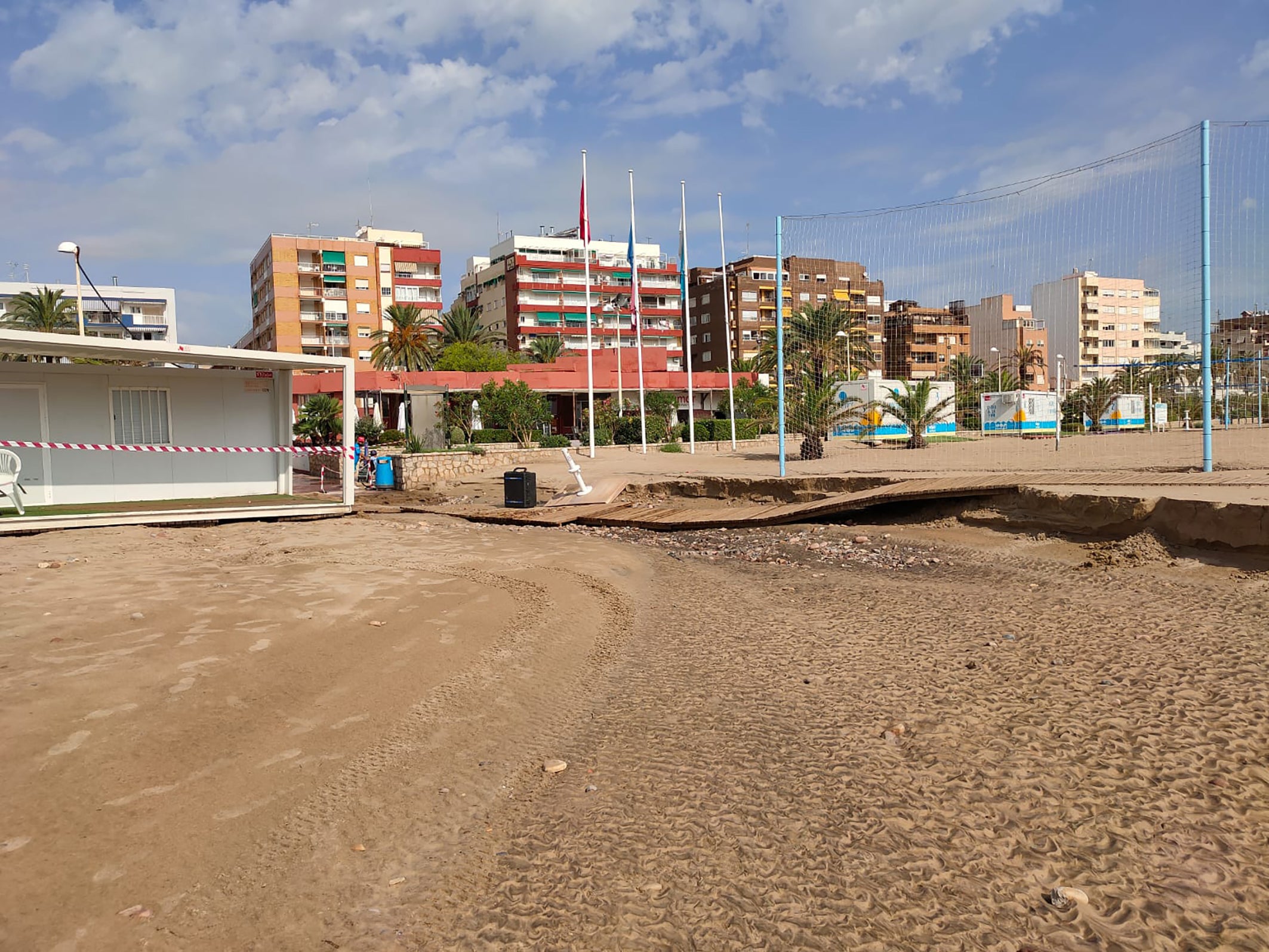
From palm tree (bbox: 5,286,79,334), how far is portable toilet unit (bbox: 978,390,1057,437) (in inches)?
1911

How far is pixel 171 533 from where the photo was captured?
13164 millimetres

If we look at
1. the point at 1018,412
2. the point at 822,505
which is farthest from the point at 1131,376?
the point at 822,505

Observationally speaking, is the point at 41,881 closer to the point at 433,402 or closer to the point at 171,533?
the point at 171,533

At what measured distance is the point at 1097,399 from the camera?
34.9 metres

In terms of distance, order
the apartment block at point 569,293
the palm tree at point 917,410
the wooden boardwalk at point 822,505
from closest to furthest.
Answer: the wooden boardwalk at point 822,505, the palm tree at point 917,410, the apartment block at point 569,293

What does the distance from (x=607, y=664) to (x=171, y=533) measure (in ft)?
33.1

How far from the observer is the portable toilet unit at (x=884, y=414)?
91.9 feet

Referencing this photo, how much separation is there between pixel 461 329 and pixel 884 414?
43222mm

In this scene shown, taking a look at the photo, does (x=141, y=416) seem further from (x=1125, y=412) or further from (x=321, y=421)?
(x=1125, y=412)

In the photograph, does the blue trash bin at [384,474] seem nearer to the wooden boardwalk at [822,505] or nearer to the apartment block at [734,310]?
the wooden boardwalk at [822,505]

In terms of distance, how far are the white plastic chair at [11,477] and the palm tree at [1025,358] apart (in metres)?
36.2

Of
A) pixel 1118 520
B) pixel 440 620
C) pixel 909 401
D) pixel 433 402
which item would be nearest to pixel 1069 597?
pixel 1118 520

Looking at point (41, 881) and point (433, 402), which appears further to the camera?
point (433, 402)

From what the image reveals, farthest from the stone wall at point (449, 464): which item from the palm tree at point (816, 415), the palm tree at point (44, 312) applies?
the palm tree at point (44, 312)
